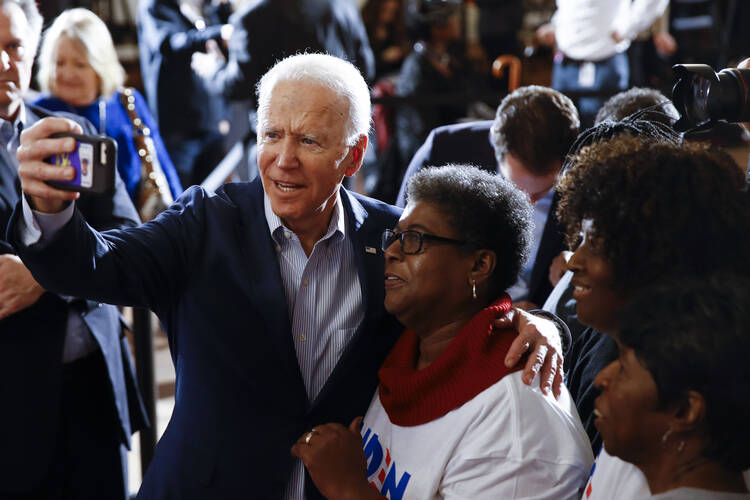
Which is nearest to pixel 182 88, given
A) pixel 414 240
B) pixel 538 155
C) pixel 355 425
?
pixel 538 155

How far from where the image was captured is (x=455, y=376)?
Answer: 1525 millimetres

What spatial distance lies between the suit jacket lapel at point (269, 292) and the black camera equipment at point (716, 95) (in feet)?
2.91

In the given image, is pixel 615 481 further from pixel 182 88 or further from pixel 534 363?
pixel 182 88

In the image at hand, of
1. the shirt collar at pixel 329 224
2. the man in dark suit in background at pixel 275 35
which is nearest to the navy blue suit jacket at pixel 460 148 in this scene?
the man in dark suit in background at pixel 275 35

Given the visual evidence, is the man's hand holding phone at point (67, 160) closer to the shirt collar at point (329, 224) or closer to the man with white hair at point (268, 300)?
the man with white hair at point (268, 300)

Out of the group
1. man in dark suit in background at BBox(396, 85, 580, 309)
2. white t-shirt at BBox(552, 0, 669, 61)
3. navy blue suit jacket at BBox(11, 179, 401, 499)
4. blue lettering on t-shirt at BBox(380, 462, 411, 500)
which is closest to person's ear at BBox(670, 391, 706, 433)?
blue lettering on t-shirt at BBox(380, 462, 411, 500)

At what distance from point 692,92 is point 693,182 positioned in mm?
444

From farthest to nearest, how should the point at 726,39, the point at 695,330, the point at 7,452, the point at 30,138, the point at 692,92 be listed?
1. the point at 726,39
2. the point at 7,452
3. the point at 692,92
4. the point at 30,138
5. the point at 695,330

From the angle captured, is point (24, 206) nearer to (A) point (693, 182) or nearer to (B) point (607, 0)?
(A) point (693, 182)

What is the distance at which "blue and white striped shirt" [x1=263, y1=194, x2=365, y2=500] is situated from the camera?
5.79ft

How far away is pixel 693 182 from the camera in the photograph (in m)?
1.31

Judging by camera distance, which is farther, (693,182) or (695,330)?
(693,182)

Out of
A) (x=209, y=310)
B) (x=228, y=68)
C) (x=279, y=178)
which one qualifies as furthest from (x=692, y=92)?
(x=228, y=68)

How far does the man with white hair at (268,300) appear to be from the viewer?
169 cm
